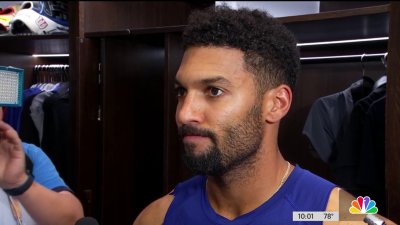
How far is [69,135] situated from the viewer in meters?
0.78

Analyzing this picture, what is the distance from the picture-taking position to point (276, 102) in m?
0.66

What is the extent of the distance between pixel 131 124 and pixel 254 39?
45cm

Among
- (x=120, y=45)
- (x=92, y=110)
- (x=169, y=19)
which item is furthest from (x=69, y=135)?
(x=169, y=19)

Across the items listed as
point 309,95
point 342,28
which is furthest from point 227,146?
point 309,95

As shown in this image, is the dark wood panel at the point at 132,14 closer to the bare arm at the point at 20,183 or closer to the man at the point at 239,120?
the man at the point at 239,120

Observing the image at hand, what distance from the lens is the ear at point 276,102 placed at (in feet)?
2.12

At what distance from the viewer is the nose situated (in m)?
0.58

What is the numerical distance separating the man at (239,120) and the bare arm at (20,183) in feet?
0.68

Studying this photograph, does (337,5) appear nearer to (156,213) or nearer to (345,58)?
(345,58)

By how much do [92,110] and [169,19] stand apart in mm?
672

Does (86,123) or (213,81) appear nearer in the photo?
(213,81)

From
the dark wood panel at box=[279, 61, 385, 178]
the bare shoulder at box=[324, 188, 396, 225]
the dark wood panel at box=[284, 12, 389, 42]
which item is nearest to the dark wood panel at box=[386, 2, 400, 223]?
the dark wood panel at box=[284, 12, 389, 42]

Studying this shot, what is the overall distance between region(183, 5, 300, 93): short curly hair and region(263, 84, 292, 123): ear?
12 mm

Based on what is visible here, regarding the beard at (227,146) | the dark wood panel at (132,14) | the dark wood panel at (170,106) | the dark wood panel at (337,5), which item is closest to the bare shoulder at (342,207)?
the beard at (227,146)
